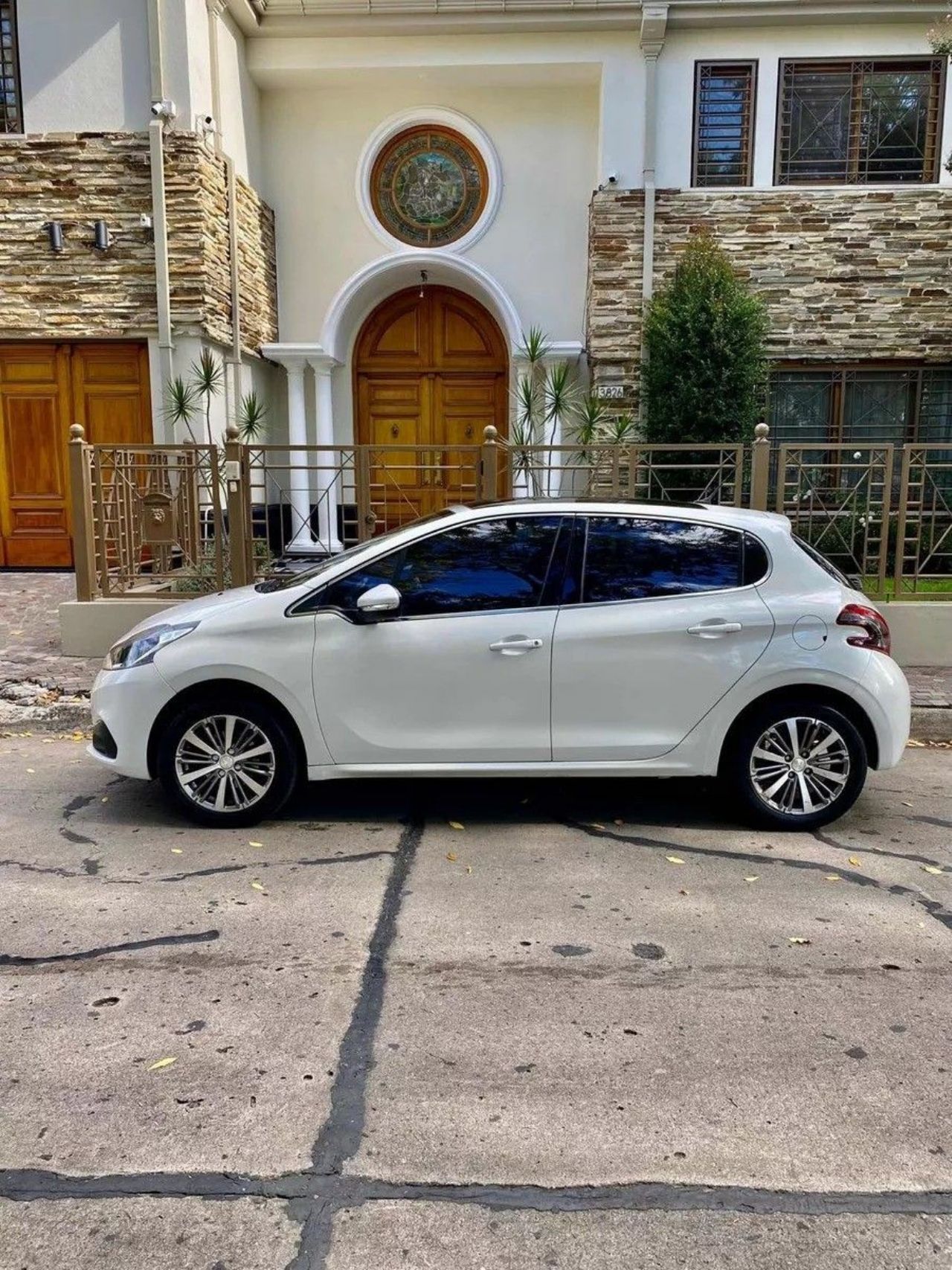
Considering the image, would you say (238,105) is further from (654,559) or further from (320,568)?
(654,559)

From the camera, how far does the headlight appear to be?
16.2 ft

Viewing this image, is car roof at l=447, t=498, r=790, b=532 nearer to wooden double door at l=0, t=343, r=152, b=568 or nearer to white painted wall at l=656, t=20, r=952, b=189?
wooden double door at l=0, t=343, r=152, b=568

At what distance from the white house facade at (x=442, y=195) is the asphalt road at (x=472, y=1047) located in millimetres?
8141

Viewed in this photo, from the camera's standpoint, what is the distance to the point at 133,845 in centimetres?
478

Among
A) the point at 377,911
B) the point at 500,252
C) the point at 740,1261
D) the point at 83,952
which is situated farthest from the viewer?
the point at 500,252

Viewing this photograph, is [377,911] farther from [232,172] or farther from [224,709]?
[232,172]

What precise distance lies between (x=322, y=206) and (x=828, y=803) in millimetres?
10989

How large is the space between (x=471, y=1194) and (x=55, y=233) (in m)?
11.5

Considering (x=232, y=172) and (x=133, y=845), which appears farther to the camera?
(x=232, y=172)

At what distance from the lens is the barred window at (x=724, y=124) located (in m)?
11.9

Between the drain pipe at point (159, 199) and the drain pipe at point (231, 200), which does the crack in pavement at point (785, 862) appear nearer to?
the drain pipe at point (159, 199)

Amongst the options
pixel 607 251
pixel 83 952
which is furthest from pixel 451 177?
pixel 83 952

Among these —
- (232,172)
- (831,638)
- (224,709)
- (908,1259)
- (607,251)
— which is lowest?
(908,1259)

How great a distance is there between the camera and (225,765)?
4934 millimetres
